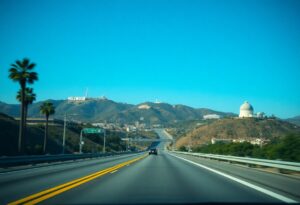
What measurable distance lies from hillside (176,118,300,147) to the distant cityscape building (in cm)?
1047

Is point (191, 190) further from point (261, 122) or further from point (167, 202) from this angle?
point (261, 122)

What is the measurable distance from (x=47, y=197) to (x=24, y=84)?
40.3 meters

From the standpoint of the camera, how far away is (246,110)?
6491 inches

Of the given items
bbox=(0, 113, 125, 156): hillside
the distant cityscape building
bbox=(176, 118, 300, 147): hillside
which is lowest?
bbox=(0, 113, 125, 156): hillside

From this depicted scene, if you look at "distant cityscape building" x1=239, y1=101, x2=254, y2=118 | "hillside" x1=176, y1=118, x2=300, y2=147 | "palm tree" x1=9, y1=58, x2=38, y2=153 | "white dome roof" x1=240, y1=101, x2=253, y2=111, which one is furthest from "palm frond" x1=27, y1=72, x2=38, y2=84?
"white dome roof" x1=240, y1=101, x2=253, y2=111

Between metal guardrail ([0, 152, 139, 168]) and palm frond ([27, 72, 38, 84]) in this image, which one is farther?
palm frond ([27, 72, 38, 84])

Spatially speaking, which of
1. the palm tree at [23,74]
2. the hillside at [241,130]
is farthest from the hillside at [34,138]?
the hillside at [241,130]

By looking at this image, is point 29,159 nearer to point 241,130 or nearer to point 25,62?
point 25,62

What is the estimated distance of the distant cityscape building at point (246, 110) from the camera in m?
164

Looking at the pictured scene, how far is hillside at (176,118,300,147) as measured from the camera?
13412 cm

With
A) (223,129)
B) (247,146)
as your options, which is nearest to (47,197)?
(247,146)

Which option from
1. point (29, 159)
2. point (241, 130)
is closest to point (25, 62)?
point (29, 159)

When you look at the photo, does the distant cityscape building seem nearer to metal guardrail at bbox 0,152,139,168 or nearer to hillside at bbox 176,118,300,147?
hillside at bbox 176,118,300,147

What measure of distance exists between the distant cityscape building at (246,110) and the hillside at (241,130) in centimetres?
1047
